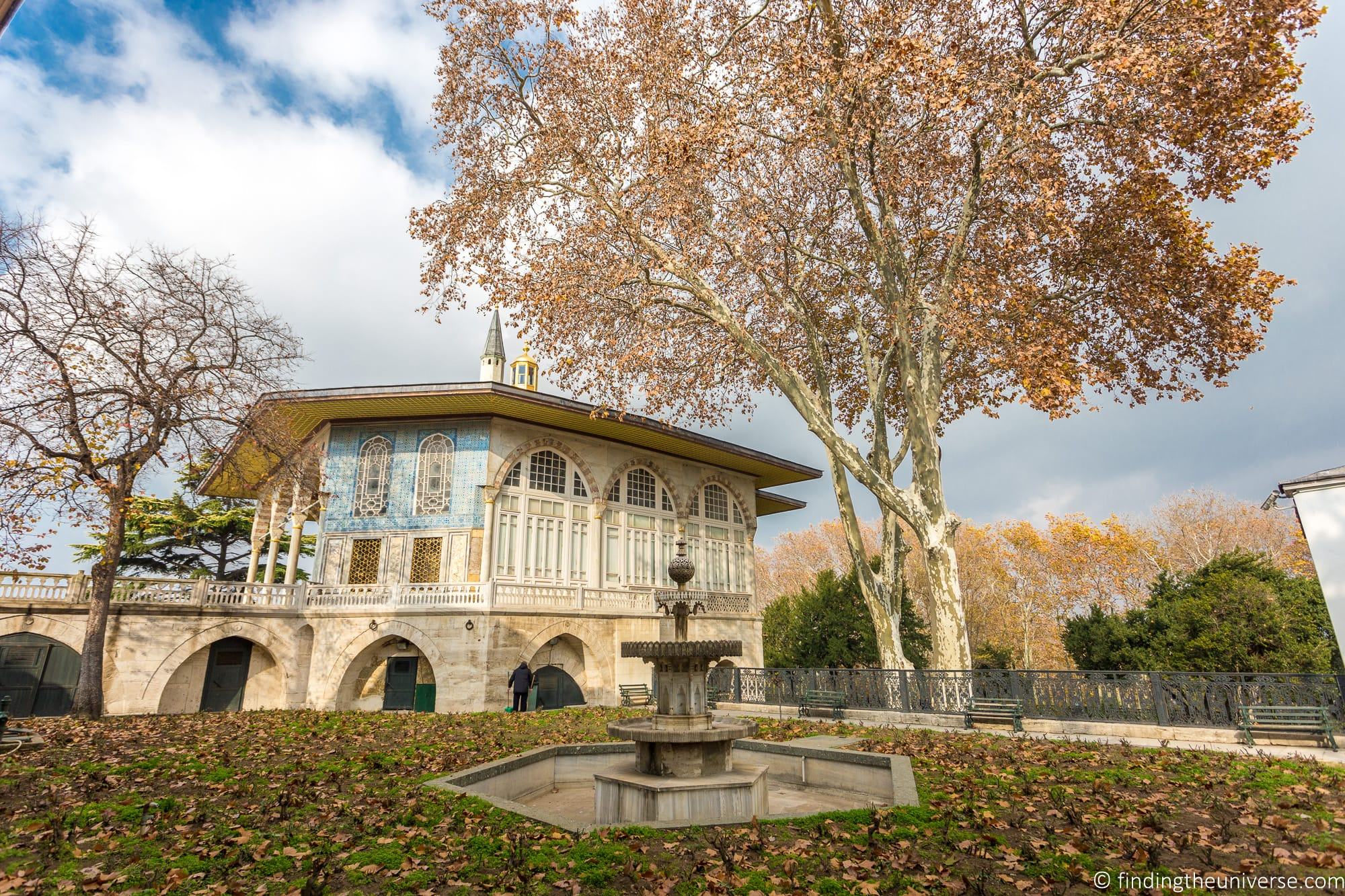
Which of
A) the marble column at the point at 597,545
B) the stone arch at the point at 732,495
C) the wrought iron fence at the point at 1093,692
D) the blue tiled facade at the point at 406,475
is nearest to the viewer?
the wrought iron fence at the point at 1093,692

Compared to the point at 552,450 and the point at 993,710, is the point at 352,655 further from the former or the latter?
the point at 993,710

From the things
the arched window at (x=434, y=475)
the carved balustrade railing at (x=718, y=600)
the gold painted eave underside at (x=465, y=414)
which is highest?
the gold painted eave underside at (x=465, y=414)

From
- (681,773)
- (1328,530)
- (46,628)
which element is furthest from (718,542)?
(46,628)

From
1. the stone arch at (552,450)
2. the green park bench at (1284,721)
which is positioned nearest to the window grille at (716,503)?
the stone arch at (552,450)

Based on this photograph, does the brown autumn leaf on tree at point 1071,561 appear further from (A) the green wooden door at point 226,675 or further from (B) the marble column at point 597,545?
(A) the green wooden door at point 226,675

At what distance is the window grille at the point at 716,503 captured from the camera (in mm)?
26578

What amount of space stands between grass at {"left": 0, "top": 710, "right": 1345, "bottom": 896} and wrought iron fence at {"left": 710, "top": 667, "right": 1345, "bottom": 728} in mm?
2429

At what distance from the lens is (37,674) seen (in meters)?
17.3

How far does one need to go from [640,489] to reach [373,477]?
891 cm

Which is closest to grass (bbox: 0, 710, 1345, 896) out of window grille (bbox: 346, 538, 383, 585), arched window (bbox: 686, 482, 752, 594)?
window grille (bbox: 346, 538, 383, 585)

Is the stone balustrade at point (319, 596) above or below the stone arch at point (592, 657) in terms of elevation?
above

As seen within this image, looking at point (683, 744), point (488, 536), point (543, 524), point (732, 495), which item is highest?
point (732, 495)

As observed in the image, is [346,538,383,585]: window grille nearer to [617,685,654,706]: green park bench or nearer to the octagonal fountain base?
[617,685,654,706]: green park bench

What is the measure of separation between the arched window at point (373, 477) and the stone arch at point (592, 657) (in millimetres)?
6718
